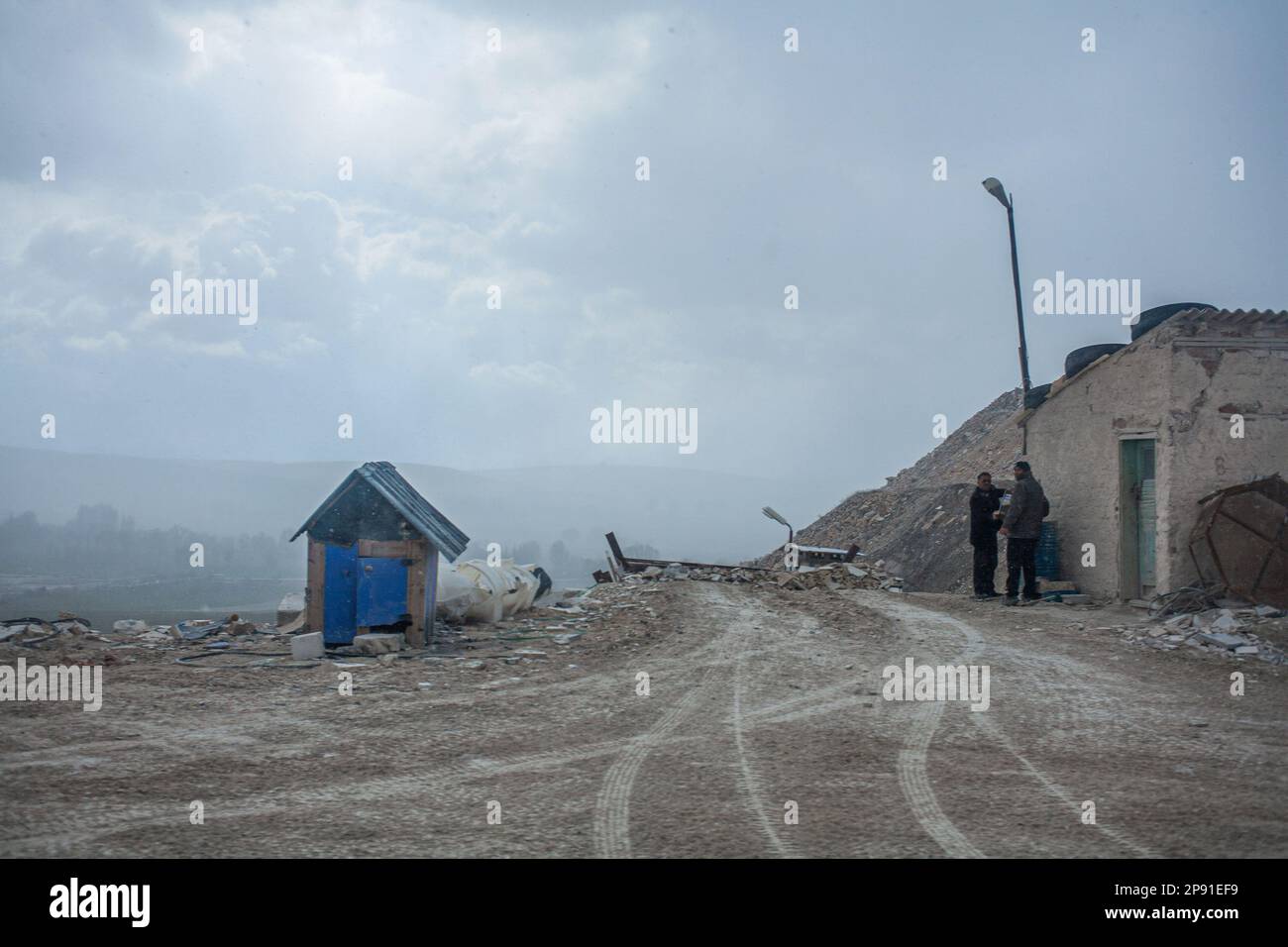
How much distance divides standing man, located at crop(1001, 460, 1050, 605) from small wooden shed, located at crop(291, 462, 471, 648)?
9.28 meters

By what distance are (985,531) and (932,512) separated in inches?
333

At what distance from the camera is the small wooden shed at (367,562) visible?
1125cm

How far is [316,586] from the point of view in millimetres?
11273

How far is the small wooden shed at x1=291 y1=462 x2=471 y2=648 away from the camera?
11250 mm

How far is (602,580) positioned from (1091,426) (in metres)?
11.3

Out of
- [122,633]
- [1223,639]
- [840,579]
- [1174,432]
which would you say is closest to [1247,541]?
[1174,432]

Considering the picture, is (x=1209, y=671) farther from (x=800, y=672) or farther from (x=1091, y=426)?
(x=1091, y=426)

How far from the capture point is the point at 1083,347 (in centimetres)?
1648

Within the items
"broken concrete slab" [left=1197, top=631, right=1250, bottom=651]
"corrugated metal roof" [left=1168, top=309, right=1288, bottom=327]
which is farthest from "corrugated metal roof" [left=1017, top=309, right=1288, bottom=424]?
"broken concrete slab" [left=1197, top=631, right=1250, bottom=651]

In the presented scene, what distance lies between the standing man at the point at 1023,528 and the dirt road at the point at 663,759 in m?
4.05

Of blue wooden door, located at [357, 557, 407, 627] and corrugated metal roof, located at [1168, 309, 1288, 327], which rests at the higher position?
corrugated metal roof, located at [1168, 309, 1288, 327]

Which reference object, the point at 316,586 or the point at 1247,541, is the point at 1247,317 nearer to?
the point at 1247,541

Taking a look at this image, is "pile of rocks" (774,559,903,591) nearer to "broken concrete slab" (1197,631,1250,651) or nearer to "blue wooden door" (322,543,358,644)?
"broken concrete slab" (1197,631,1250,651)
